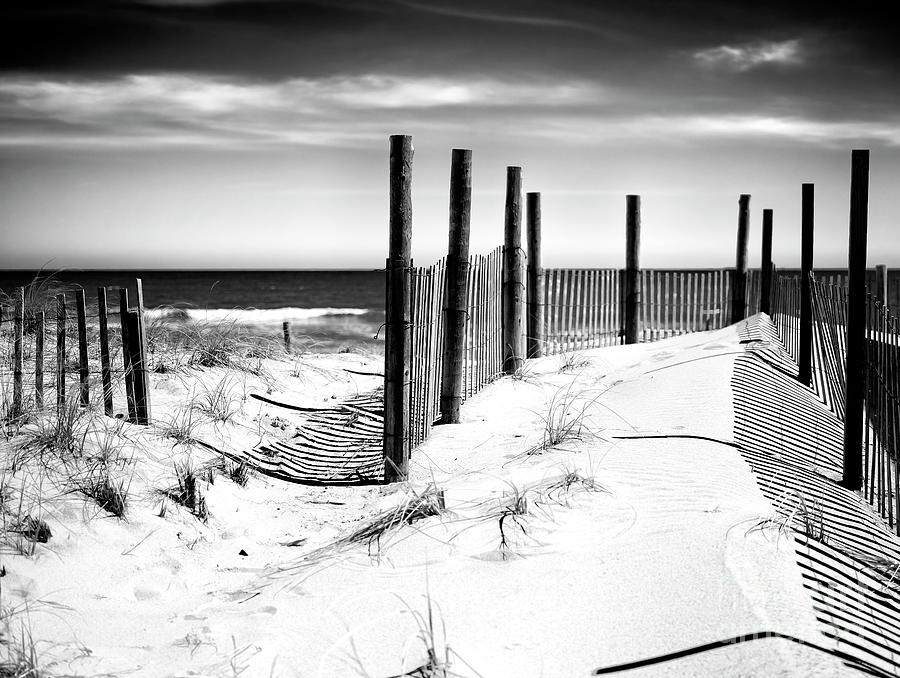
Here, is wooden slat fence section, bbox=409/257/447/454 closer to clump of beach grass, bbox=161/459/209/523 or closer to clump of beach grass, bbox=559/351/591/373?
clump of beach grass, bbox=161/459/209/523

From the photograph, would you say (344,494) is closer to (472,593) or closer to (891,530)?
(472,593)

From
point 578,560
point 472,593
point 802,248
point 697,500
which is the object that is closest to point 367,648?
point 472,593

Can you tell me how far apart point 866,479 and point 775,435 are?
867mm

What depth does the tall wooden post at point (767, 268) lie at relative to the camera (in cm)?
1227

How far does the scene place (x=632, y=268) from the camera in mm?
12133

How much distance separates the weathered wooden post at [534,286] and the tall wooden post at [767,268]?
4421 millimetres

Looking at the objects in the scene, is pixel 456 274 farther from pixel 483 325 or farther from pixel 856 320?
pixel 856 320

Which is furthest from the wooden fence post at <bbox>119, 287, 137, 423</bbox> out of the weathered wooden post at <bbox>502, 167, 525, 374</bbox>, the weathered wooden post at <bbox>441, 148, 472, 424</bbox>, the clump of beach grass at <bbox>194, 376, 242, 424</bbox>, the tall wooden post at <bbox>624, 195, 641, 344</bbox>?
the tall wooden post at <bbox>624, 195, 641, 344</bbox>

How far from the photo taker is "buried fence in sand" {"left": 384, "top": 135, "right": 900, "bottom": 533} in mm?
4738

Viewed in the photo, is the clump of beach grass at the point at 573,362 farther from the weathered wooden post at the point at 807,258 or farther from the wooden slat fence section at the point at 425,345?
the wooden slat fence section at the point at 425,345

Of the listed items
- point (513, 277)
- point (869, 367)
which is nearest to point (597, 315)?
point (513, 277)

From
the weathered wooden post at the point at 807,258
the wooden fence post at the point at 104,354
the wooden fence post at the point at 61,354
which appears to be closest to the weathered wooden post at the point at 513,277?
the weathered wooden post at the point at 807,258

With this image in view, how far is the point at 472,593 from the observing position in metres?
3.11

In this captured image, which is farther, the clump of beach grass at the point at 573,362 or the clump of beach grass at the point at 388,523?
the clump of beach grass at the point at 573,362
